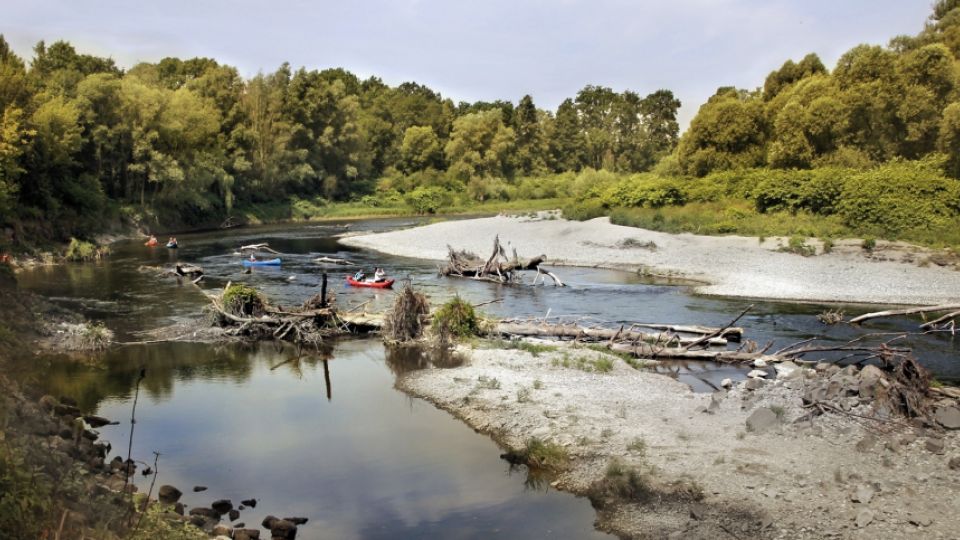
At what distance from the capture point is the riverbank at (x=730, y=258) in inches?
1377

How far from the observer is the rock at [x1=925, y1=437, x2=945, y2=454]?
1451 centimetres

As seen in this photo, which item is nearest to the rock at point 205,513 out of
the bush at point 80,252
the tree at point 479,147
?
the bush at point 80,252

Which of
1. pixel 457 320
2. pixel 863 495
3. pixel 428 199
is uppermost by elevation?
pixel 428 199

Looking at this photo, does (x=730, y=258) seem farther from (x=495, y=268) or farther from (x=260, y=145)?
(x=260, y=145)

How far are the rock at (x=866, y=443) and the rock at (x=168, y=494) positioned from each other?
13173 millimetres

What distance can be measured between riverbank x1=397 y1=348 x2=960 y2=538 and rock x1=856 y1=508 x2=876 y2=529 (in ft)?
0.06

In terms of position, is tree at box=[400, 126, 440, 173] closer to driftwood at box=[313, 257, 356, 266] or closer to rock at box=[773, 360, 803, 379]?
driftwood at box=[313, 257, 356, 266]

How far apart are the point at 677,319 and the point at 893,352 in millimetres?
11876

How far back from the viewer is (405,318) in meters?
26.5

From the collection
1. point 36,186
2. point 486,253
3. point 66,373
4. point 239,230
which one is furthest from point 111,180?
point 66,373

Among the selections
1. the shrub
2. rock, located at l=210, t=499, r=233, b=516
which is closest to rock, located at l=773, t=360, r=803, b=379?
rock, located at l=210, t=499, r=233, b=516

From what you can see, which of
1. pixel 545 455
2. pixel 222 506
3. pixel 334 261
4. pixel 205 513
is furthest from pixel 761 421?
pixel 334 261

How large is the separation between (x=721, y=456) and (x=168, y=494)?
10685mm

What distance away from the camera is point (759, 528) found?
12.2m
